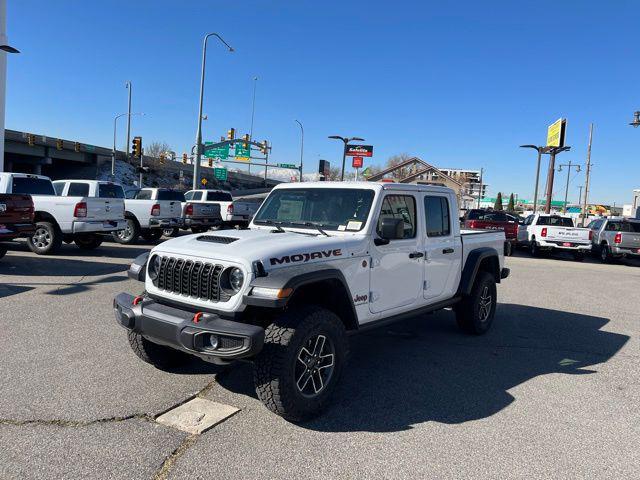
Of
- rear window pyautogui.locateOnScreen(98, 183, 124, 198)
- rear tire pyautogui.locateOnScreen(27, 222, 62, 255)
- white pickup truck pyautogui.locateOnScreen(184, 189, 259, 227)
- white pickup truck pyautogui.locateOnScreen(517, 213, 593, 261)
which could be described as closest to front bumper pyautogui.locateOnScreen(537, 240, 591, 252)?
white pickup truck pyautogui.locateOnScreen(517, 213, 593, 261)

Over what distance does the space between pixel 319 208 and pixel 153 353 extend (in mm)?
2099

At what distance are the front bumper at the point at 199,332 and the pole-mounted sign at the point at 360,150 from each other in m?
39.7

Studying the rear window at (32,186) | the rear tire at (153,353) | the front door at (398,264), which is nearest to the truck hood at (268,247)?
the front door at (398,264)

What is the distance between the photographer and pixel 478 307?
→ 640 cm

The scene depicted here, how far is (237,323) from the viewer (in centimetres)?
354

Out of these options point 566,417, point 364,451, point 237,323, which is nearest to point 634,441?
point 566,417

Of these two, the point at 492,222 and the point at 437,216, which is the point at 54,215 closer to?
the point at 437,216

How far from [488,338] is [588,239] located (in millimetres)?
14232

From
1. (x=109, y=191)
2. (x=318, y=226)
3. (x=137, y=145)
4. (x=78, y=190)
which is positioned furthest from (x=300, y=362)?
(x=137, y=145)

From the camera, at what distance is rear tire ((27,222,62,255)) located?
1212cm

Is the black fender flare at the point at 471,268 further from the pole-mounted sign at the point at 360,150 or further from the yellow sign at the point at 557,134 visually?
the pole-mounted sign at the point at 360,150

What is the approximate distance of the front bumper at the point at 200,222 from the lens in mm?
17609

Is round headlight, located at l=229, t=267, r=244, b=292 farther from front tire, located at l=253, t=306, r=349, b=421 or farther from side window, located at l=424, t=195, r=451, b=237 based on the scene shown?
side window, located at l=424, t=195, r=451, b=237

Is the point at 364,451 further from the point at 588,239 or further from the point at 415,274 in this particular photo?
the point at 588,239
